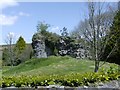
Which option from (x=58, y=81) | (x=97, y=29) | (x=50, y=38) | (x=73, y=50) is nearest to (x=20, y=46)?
(x=50, y=38)

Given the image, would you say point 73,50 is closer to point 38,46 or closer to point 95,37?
point 38,46

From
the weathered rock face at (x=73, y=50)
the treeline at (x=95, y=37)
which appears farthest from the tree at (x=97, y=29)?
the weathered rock face at (x=73, y=50)

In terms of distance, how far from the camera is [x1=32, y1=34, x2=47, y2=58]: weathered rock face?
46.5 feet

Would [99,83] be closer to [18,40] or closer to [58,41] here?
[58,41]

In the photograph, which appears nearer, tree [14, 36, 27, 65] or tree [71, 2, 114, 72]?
tree [71, 2, 114, 72]

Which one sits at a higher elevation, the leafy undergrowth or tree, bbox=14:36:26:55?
tree, bbox=14:36:26:55

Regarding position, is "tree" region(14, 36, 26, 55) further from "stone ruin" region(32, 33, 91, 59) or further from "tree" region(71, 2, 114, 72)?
"tree" region(71, 2, 114, 72)

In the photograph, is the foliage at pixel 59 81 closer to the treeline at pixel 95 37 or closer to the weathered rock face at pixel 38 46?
the treeline at pixel 95 37

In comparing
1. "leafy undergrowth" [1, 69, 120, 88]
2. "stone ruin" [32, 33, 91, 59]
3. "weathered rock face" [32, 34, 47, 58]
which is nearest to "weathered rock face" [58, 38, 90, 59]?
"stone ruin" [32, 33, 91, 59]

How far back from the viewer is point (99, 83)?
3406mm

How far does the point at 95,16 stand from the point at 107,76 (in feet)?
18.6

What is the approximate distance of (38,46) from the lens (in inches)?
558

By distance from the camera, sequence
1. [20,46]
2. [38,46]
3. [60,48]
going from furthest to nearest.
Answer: [20,46]
[60,48]
[38,46]

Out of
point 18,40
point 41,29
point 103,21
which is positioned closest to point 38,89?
point 103,21
